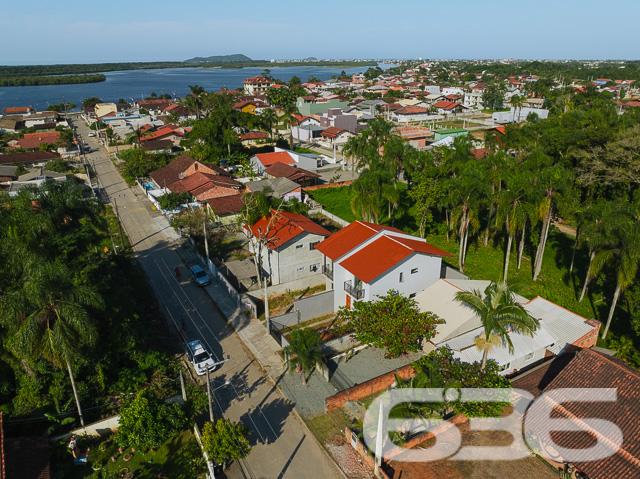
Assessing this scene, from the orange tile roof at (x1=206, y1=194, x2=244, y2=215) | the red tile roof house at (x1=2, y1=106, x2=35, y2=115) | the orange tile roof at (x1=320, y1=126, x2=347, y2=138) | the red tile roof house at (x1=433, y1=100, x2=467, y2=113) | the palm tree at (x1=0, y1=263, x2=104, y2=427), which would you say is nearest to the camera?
the palm tree at (x1=0, y1=263, x2=104, y2=427)

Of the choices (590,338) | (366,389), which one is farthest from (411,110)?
(366,389)

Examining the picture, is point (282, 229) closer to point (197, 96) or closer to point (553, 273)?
point (553, 273)

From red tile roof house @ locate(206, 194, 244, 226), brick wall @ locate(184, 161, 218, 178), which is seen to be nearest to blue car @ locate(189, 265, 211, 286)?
red tile roof house @ locate(206, 194, 244, 226)

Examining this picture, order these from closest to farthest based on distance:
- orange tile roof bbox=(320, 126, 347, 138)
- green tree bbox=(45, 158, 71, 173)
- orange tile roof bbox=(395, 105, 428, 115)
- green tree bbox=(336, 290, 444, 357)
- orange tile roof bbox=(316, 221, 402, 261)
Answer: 1. green tree bbox=(336, 290, 444, 357)
2. orange tile roof bbox=(316, 221, 402, 261)
3. green tree bbox=(45, 158, 71, 173)
4. orange tile roof bbox=(320, 126, 347, 138)
5. orange tile roof bbox=(395, 105, 428, 115)

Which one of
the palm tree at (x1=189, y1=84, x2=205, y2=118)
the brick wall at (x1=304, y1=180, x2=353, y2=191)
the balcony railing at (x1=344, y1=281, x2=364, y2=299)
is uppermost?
the palm tree at (x1=189, y1=84, x2=205, y2=118)

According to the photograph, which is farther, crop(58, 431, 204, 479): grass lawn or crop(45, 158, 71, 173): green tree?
crop(45, 158, 71, 173): green tree

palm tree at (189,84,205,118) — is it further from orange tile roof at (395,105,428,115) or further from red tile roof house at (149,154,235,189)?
orange tile roof at (395,105,428,115)

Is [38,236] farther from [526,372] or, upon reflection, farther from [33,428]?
[526,372]
